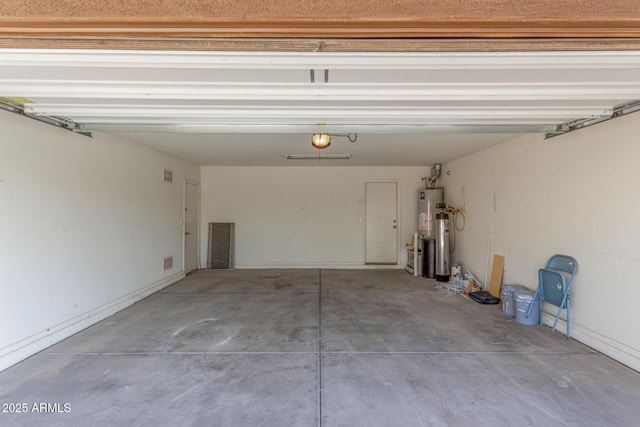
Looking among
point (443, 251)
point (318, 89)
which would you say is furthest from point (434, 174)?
point (318, 89)

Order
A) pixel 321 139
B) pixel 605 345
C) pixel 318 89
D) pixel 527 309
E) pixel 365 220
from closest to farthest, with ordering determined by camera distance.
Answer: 1. pixel 318 89
2. pixel 605 345
3. pixel 527 309
4. pixel 321 139
5. pixel 365 220

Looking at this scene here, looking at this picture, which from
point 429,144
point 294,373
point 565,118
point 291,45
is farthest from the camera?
point 429,144

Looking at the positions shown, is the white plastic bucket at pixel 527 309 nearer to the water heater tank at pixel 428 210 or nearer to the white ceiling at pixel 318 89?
the white ceiling at pixel 318 89

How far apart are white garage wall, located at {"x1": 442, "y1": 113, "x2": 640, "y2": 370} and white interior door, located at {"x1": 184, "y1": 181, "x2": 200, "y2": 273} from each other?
567cm

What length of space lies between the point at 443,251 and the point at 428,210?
92 cm

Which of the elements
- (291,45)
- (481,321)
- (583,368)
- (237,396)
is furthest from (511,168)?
(237,396)

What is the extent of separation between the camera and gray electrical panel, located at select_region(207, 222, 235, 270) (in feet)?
21.2

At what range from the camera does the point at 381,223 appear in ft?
21.9

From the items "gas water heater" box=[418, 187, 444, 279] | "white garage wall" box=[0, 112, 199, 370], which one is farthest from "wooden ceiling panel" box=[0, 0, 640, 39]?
"gas water heater" box=[418, 187, 444, 279]

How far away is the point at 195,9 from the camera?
3.32 ft

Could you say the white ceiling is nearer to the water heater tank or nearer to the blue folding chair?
the blue folding chair

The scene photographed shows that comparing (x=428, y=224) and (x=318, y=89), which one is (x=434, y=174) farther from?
(x=318, y=89)

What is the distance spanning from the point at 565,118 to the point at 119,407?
4.37m

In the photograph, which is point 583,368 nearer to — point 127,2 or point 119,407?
point 119,407
